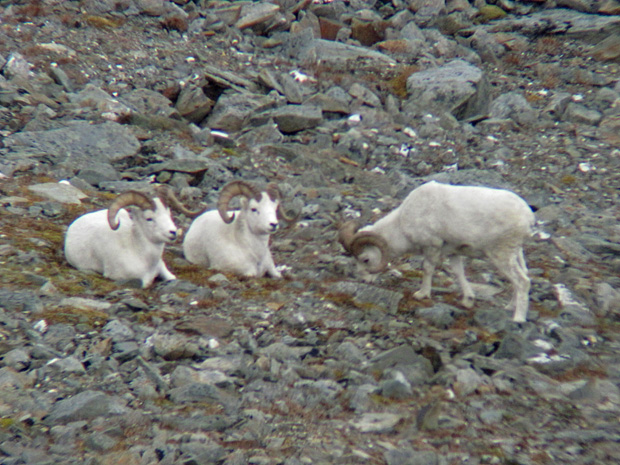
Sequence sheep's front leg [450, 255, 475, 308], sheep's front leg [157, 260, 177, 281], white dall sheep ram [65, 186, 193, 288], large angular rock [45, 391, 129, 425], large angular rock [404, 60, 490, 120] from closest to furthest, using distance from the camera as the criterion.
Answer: large angular rock [45, 391, 129, 425] < white dall sheep ram [65, 186, 193, 288] < sheep's front leg [450, 255, 475, 308] < sheep's front leg [157, 260, 177, 281] < large angular rock [404, 60, 490, 120]

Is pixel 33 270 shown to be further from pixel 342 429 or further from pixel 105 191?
pixel 342 429

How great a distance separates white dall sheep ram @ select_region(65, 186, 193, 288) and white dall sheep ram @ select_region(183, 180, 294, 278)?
0.81m

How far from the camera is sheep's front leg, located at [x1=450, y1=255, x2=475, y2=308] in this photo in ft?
34.9

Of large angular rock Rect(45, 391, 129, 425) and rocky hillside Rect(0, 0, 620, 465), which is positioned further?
rocky hillside Rect(0, 0, 620, 465)

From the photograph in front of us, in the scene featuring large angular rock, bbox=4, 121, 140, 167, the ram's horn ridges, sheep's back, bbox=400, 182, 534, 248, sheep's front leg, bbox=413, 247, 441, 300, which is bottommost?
sheep's front leg, bbox=413, 247, 441, 300

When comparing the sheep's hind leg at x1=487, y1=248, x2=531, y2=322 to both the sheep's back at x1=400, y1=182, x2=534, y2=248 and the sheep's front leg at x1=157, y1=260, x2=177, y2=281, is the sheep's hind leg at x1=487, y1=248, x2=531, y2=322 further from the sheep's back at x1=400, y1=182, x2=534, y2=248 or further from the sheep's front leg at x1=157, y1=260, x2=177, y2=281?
the sheep's front leg at x1=157, y1=260, x2=177, y2=281

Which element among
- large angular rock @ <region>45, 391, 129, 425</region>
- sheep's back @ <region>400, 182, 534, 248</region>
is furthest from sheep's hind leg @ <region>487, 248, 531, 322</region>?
large angular rock @ <region>45, 391, 129, 425</region>

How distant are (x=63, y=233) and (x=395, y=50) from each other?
16.2 meters

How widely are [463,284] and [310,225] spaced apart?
13.2 feet

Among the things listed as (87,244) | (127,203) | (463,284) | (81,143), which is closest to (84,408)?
(127,203)

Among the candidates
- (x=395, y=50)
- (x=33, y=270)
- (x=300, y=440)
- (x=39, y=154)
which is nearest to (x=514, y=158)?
(x=395, y=50)

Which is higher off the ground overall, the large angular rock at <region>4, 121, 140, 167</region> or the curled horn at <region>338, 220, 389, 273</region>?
the large angular rock at <region>4, 121, 140, 167</region>

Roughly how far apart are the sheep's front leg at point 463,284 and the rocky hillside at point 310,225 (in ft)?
1.17

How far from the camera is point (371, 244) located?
11367mm
